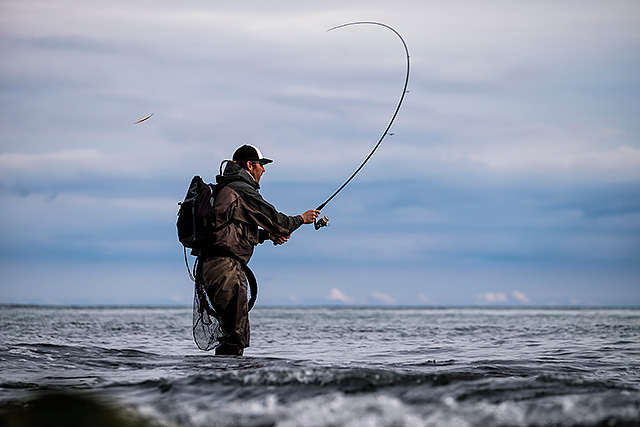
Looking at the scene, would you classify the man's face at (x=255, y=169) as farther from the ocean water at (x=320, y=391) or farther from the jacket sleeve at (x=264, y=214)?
the ocean water at (x=320, y=391)

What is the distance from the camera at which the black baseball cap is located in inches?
312

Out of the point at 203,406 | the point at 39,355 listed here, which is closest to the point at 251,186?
the point at 39,355

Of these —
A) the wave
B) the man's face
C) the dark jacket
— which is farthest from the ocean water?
the man's face

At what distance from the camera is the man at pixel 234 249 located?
7.38 metres

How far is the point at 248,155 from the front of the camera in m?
7.94

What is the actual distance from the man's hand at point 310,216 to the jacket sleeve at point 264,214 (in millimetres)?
257

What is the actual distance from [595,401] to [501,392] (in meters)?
0.64

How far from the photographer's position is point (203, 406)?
4148mm

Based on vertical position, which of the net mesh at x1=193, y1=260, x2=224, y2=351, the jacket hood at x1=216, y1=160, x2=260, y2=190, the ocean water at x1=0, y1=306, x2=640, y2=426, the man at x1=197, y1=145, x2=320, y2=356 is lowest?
the ocean water at x1=0, y1=306, x2=640, y2=426

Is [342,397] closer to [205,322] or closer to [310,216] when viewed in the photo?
[205,322]

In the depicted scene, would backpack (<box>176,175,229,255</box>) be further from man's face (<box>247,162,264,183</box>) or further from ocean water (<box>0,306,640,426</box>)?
ocean water (<box>0,306,640,426</box>)

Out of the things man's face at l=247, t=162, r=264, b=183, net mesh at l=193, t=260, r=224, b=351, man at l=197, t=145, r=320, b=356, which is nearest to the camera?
man at l=197, t=145, r=320, b=356

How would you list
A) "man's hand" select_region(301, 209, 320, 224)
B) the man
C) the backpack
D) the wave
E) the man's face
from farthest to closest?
the man's face < "man's hand" select_region(301, 209, 320, 224) < the man < the backpack < the wave

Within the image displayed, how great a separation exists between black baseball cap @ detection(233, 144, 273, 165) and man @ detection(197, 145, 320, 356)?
29 centimetres
